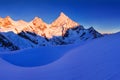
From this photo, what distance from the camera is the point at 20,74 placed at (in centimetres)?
1035

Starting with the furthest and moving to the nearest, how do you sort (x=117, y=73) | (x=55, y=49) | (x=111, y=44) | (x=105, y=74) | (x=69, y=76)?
(x=55, y=49), (x=111, y=44), (x=69, y=76), (x=105, y=74), (x=117, y=73)

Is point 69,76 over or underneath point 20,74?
underneath

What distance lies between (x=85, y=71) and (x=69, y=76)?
52cm

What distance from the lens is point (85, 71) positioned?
8055 mm

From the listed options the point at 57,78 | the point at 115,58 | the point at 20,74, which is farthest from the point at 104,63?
the point at 20,74

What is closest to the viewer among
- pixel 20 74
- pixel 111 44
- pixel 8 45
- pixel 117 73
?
pixel 117 73

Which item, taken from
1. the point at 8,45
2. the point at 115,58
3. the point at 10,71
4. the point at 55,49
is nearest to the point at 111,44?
the point at 115,58

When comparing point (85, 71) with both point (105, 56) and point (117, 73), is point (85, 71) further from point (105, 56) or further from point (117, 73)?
point (117, 73)

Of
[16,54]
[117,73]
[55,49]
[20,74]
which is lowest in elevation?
[117,73]

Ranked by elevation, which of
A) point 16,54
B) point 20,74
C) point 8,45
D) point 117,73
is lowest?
point 117,73

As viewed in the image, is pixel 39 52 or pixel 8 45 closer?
pixel 39 52

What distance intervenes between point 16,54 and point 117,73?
1253 cm

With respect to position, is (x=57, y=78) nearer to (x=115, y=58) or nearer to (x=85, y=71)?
(x=85, y=71)

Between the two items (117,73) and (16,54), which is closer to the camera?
(117,73)
